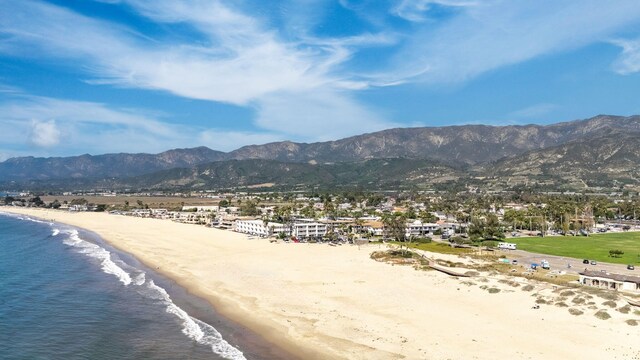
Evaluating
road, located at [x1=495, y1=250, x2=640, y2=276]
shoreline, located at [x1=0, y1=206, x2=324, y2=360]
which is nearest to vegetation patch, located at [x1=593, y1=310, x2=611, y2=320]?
shoreline, located at [x1=0, y1=206, x2=324, y2=360]

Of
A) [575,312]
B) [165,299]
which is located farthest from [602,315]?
[165,299]

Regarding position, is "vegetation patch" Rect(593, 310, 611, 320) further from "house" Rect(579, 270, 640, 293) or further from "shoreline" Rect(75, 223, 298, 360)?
"shoreline" Rect(75, 223, 298, 360)

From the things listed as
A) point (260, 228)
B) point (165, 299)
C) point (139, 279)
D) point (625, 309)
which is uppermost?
point (260, 228)

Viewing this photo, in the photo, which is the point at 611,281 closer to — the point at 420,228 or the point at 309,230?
the point at 420,228

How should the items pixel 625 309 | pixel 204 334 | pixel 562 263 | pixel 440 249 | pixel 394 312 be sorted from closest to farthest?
pixel 204 334 < pixel 625 309 < pixel 394 312 < pixel 562 263 < pixel 440 249

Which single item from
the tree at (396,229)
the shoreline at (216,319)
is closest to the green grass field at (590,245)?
the tree at (396,229)

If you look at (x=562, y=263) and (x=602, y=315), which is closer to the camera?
(x=602, y=315)

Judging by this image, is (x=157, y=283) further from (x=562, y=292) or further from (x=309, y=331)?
(x=562, y=292)
